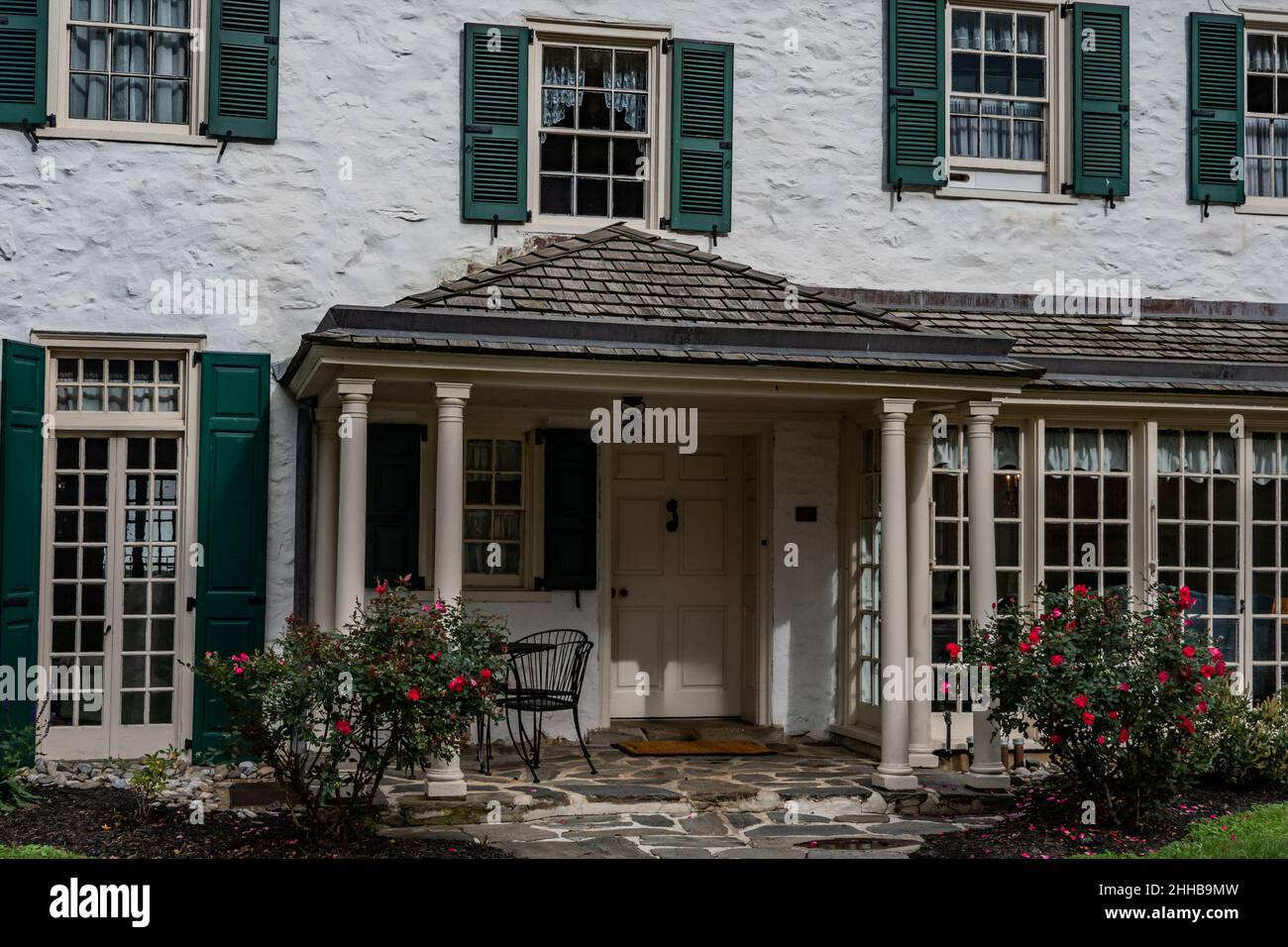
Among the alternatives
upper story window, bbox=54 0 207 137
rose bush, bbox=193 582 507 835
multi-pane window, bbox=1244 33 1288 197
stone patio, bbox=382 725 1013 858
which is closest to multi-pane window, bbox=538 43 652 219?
upper story window, bbox=54 0 207 137

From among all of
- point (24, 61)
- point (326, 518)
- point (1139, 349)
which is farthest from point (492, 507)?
point (1139, 349)

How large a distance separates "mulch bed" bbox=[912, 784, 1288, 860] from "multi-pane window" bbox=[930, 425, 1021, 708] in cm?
156

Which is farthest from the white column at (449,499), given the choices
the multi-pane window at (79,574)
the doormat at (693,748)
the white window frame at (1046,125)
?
the white window frame at (1046,125)

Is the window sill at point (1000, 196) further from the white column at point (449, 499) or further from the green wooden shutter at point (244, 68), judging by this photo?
the green wooden shutter at point (244, 68)

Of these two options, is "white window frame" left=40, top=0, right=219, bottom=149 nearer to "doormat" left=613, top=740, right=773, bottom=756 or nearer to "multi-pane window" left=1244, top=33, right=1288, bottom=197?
"doormat" left=613, top=740, right=773, bottom=756

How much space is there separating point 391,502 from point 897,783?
393 centimetres

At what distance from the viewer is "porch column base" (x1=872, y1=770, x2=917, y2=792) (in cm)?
900

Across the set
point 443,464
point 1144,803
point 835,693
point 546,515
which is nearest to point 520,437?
point 546,515

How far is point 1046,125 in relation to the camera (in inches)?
463

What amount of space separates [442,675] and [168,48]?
5.47 metres

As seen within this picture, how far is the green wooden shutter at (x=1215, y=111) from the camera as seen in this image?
11836 mm

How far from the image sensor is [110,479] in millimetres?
10078

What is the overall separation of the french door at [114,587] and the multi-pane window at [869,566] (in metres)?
4.75
